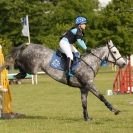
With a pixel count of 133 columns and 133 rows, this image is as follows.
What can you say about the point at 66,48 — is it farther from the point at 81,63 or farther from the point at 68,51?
the point at 81,63

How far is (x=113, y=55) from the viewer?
15133mm

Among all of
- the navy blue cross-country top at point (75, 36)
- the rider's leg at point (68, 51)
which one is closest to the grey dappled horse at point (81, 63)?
the rider's leg at point (68, 51)

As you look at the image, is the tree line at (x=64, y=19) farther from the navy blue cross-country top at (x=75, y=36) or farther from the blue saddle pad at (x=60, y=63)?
the navy blue cross-country top at (x=75, y=36)

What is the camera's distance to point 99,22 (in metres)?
76.3

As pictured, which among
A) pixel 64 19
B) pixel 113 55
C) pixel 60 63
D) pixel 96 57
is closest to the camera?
pixel 60 63

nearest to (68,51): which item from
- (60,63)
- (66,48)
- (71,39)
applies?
(66,48)

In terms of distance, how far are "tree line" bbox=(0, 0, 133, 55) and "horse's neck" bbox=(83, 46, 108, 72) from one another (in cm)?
5735

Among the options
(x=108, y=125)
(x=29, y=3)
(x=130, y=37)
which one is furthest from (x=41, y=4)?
(x=108, y=125)

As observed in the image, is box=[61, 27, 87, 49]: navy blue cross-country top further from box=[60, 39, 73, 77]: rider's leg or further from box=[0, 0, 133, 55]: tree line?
box=[0, 0, 133, 55]: tree line

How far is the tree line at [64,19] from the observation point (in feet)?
242

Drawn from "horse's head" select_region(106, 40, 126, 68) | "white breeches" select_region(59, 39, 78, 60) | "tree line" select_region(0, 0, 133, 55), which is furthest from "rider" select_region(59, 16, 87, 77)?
"tree line" select_region(0, 0, 133, 55)

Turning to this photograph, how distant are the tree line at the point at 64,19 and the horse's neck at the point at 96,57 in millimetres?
57355

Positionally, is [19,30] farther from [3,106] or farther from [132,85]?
[3,106]

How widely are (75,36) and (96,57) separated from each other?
3.09 ft
